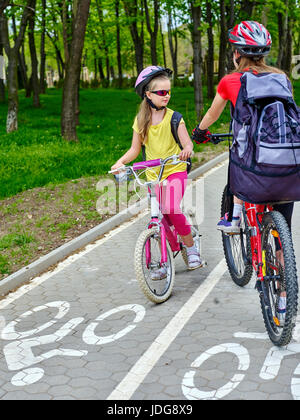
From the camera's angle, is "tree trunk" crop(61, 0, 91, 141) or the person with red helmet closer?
the person with red helmet

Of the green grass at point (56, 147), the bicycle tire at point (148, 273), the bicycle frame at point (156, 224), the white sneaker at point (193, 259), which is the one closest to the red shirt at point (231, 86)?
the bicycle frame at point (156, 224)

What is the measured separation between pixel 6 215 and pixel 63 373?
5139 mm

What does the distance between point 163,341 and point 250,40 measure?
2415 mm

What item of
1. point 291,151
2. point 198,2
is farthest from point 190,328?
point 198,2

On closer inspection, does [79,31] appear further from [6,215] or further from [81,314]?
[81,314]

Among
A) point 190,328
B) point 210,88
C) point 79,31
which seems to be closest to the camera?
point 190,328

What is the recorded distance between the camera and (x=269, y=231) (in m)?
4.33

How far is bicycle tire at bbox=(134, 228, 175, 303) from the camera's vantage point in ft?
16.8

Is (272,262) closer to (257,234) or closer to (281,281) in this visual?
(281,281)

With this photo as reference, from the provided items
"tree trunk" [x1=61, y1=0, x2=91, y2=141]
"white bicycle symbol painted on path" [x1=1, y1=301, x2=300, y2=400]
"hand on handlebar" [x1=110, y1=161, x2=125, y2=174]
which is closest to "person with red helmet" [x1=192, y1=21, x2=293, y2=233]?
"hand on handlebar" [x1=110, y1=161, x2=125, y2=174]

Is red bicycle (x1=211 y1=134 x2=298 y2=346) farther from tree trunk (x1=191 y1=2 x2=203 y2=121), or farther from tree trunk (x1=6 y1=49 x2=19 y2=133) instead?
tree trunk (x1=191 y1=2 x2=203 y2=121)

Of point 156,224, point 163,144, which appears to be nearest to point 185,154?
point 163,144

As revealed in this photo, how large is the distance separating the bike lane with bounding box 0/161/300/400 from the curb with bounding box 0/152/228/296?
16 cm

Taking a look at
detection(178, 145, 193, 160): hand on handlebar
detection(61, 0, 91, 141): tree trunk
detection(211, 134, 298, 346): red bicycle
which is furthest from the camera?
detection(61, 0, 91, 141): tree trunk
